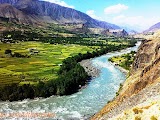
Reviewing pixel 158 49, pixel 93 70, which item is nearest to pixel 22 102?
pixel 158 49

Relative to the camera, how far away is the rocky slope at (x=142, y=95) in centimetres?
2503

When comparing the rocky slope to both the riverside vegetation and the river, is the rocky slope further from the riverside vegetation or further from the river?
the riverside vegetation

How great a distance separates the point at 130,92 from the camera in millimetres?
43406

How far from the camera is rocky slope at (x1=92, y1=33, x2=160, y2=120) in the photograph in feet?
82.1

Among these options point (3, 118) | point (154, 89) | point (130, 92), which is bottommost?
point (3, 118)

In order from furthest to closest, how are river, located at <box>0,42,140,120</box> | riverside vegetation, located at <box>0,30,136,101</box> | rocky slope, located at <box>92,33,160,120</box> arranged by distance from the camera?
riverside vegetation, located at <box>0,30,136,101</box>
river, located at <box>0,42,140,120</box>
rocky slope, located at <box>92,33,160,120</box>

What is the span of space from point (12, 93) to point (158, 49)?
47153mm

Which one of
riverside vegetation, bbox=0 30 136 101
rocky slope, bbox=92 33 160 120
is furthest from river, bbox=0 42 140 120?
rocky slope, bbox=92 33 160 120

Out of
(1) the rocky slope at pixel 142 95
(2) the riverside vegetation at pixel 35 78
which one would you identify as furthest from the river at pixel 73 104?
(1) the rocky slope at pixel 142 95

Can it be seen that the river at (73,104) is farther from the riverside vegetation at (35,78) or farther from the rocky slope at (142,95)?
the rocky slope at (142,95)

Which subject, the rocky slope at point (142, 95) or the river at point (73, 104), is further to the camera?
the river at point (73, 104)

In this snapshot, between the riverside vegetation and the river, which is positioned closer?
the river

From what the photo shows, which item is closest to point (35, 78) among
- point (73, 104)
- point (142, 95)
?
point (73, 104)

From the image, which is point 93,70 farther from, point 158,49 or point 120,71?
point 158,49
